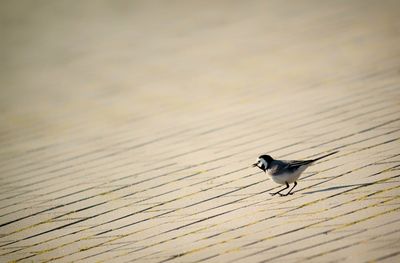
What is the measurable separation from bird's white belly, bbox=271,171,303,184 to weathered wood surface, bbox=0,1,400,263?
0.17 meters

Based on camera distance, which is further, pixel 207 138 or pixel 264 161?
pixel 207 138

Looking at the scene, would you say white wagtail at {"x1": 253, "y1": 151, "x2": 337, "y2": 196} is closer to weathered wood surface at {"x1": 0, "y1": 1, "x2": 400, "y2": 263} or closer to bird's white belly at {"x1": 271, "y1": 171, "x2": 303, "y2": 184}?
bird's white belly at {"x1": 271, "y1": 171, "x2": 303, "y2": 184}

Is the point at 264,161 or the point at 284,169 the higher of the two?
the point at 264,161

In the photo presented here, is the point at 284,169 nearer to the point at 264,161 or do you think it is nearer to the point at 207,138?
the point at 264,161

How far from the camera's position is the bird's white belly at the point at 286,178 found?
6047mm

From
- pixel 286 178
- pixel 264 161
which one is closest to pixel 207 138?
pixel 264 161

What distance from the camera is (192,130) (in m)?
8.81

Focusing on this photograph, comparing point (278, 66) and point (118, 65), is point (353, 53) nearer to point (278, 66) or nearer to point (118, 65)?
point (278, 66)

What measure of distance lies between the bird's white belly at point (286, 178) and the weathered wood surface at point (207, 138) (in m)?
0.17

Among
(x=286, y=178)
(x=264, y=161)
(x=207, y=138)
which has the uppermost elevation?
(x=207, y=138)

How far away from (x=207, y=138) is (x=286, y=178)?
8.11ft

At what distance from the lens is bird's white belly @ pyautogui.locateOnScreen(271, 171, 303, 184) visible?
6047mm

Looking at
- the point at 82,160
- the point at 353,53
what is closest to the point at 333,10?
the point at 353,53

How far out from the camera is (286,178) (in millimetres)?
6062
